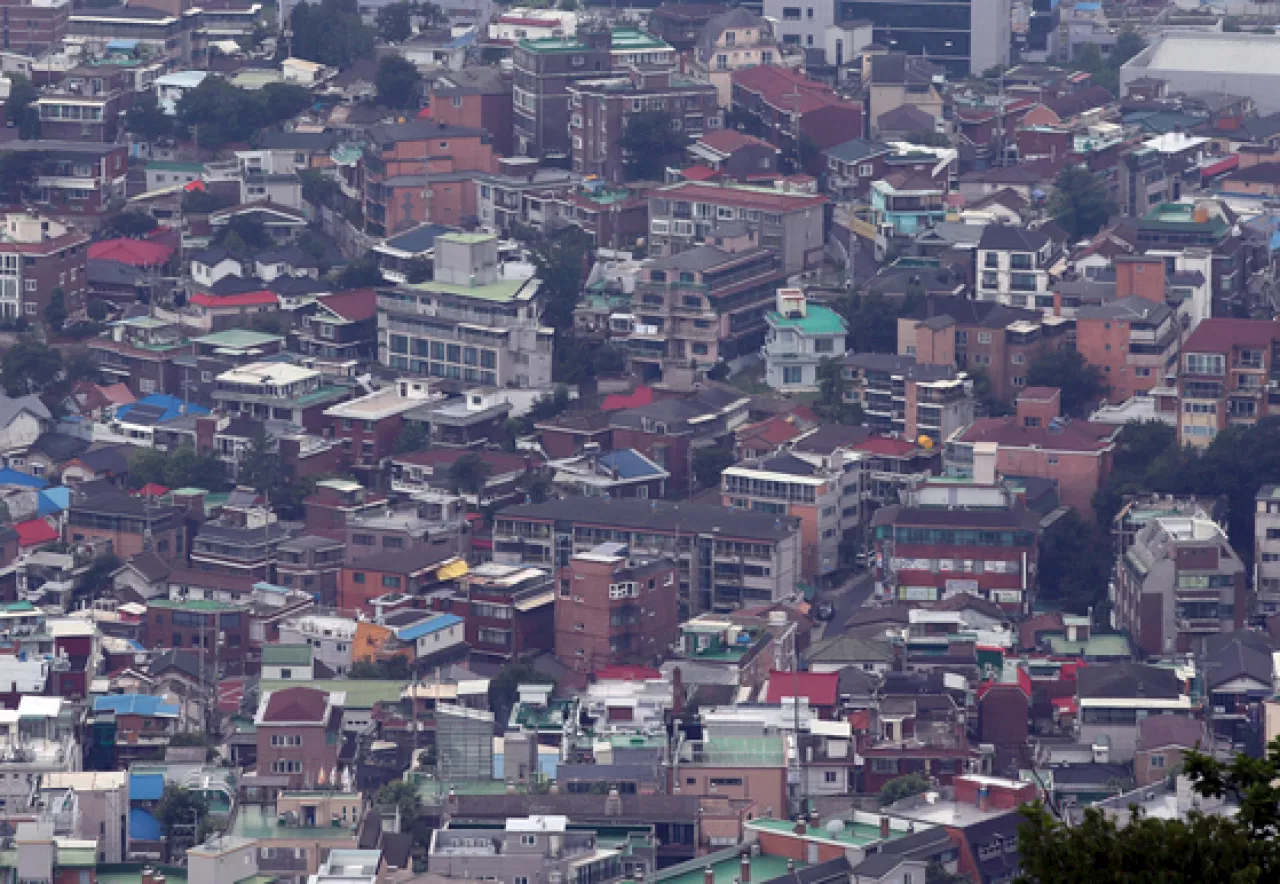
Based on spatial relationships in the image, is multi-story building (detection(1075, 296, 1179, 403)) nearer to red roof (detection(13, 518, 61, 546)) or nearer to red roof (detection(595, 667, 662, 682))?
red roof (detection(595, 667, 662, 682))

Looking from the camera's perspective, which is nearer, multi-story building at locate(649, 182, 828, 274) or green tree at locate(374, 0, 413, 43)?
multi-story building at locate(649, 182, 828, 274)

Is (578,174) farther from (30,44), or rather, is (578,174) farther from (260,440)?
(30,44)

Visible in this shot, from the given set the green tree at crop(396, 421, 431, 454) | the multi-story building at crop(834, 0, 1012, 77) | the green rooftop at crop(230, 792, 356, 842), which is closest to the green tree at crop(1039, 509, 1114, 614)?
the green tree at crop(396, 421, 431, 454)

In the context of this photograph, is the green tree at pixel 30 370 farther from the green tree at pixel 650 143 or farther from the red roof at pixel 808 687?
the red roof at pixel 808 687

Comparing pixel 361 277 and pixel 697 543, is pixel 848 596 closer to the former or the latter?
pixel 697 543

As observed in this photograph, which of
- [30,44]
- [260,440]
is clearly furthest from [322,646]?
[30,44]
